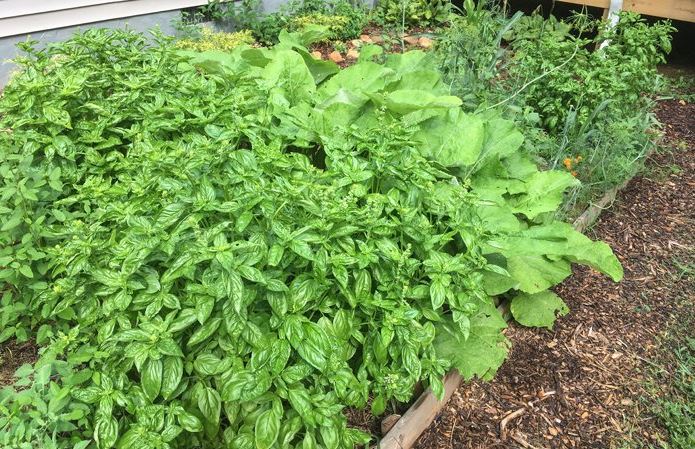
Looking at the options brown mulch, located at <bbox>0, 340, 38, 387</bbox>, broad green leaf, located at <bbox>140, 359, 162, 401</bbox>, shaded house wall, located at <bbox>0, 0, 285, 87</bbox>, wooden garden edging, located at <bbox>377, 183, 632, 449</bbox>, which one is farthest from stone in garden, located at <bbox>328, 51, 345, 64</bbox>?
broad green leaf, located at <bbox>140, 359, 162, 401</bbox>

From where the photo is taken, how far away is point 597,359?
2777 mm

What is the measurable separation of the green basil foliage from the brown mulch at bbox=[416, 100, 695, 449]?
0.81 feet

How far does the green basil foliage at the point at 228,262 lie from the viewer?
1761 millimetres

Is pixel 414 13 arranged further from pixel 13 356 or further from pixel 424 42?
pixel 13 356

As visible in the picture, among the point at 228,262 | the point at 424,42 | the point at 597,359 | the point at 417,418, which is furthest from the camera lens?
the point at 424,42

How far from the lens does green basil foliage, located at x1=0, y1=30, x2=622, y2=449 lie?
1761mm

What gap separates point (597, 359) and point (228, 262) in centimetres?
208

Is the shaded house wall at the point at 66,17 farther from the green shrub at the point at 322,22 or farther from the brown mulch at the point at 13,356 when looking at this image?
the brown mulch at the point at 13,356

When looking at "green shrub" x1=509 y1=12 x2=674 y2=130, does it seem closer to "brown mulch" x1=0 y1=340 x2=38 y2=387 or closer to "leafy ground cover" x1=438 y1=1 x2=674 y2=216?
"leafy ground cover" x1=438 y1=1 x2=674 y2=216

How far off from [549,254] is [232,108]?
1.78 meters

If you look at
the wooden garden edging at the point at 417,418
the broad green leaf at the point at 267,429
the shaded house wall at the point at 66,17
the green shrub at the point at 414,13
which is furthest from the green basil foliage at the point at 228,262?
the green shrub at the point at 414,13

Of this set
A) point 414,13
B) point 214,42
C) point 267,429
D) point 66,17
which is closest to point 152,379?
point 267,429

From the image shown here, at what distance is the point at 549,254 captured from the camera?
281 cm

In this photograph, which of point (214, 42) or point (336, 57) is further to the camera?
point (336, 57)
